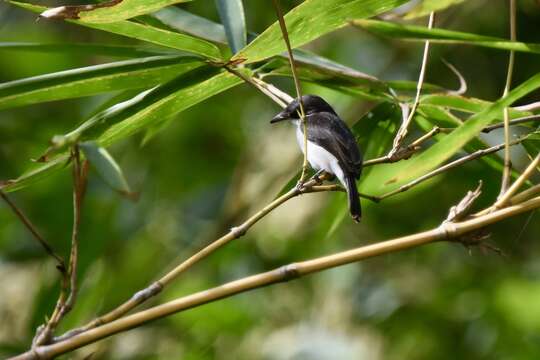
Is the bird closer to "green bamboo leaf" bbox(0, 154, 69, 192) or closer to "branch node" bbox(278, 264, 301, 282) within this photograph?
"green bamboo leaf" bbox(0, 154, 69, 192)

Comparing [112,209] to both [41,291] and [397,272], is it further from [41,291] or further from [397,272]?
[397,272]

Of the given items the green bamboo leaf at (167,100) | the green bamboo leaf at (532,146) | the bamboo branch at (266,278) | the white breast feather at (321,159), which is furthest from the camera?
the white breast feather at (321,159)

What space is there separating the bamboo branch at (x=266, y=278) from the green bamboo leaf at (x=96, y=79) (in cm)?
53

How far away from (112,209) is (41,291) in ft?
1.50

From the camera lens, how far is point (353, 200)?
1966 mm

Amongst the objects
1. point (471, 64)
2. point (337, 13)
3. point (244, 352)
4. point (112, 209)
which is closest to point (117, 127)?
point (337, 13)

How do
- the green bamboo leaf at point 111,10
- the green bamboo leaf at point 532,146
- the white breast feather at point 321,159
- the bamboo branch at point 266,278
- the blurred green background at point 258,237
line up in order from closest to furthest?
the bamboo branch at point 266,278
the green bamboo leaf at point 111,10
the green bamboo leaf at point 532,146
the white breast feather at point 321,159
the blurred green background at point 258,237

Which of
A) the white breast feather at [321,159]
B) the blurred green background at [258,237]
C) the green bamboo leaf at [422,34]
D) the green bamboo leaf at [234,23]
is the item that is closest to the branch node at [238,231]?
the green bamboo leaf at [422,34]

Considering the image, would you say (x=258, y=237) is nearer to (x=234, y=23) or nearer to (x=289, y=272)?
(x=234, y=23)

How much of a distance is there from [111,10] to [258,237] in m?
2.60

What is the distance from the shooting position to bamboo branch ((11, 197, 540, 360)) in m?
1.06

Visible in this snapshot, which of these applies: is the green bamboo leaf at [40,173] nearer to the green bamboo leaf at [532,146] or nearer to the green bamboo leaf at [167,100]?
the green bamboo leaf at [167,100]

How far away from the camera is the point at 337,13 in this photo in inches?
56.7

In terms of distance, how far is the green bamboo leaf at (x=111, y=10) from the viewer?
52.9 inches
